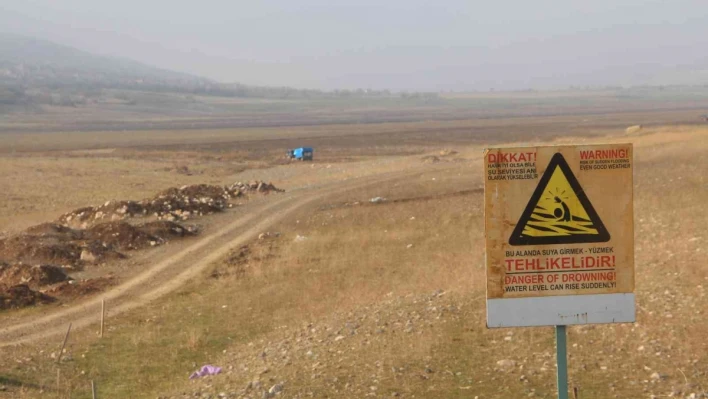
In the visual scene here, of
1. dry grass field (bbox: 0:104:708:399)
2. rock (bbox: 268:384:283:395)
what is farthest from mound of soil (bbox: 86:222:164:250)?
rock (bbox: 268:384:283:395)

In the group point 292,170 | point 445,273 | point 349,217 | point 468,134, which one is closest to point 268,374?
point 445,273

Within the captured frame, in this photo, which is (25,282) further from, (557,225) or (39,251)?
(557,225)

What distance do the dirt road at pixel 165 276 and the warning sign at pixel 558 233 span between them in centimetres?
1086

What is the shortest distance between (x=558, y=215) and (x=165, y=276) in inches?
609

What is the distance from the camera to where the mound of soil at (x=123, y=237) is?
23.5 metres

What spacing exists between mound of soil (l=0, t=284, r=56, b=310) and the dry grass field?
0.40 m

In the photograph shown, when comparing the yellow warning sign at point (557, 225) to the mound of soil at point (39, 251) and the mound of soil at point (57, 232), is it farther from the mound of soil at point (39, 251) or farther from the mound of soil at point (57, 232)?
the mound of soil at point (57, 232)

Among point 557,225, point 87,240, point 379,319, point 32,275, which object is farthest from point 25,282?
point 557,225

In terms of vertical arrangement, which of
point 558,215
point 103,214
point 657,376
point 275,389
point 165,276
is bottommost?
point 165,276

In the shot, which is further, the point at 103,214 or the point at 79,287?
the point at 103,214

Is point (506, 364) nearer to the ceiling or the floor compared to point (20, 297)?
nearer to the ceiling

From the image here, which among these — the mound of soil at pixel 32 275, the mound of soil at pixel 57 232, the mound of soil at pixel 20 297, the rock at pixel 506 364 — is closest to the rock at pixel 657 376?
the rock at pixel 506 364

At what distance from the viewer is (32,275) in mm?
19719

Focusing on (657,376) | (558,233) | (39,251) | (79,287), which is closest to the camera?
(558,233)
